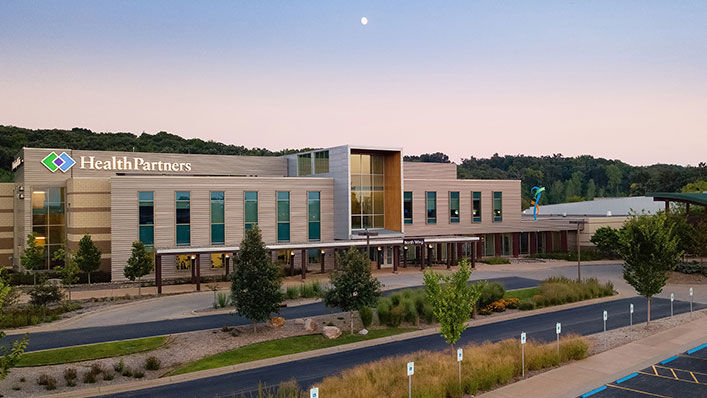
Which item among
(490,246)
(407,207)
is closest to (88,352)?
(407,207)

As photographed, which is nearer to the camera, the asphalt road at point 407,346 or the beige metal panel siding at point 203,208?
the asphalt road at point 407,346

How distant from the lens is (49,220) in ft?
166

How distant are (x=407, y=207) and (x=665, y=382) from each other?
41932mm

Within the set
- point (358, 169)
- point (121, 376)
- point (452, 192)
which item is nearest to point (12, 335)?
point (121, 376)

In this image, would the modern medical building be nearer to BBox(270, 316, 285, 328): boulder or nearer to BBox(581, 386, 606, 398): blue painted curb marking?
BBox(270, 316, 285, 328): boulder

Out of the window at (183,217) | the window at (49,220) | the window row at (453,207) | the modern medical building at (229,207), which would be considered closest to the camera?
the modern medical building at (229,207)

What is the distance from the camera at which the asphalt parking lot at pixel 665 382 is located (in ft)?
59.1

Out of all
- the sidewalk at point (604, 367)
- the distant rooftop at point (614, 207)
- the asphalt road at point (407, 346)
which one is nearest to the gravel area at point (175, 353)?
the asphalt road at point (407, 346)

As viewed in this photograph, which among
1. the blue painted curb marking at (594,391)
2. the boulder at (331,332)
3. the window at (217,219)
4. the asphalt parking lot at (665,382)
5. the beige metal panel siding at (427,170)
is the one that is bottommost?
the asphalt parking lot at (665,382)

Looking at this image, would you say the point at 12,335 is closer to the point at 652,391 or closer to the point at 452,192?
the point at 652,391

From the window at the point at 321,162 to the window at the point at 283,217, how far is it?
6359mm

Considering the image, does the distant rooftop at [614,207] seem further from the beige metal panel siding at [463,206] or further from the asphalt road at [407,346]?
the asphalt road at [407,346]

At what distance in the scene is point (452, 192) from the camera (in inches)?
2486

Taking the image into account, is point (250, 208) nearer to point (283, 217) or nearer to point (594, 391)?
point (283, 217)
